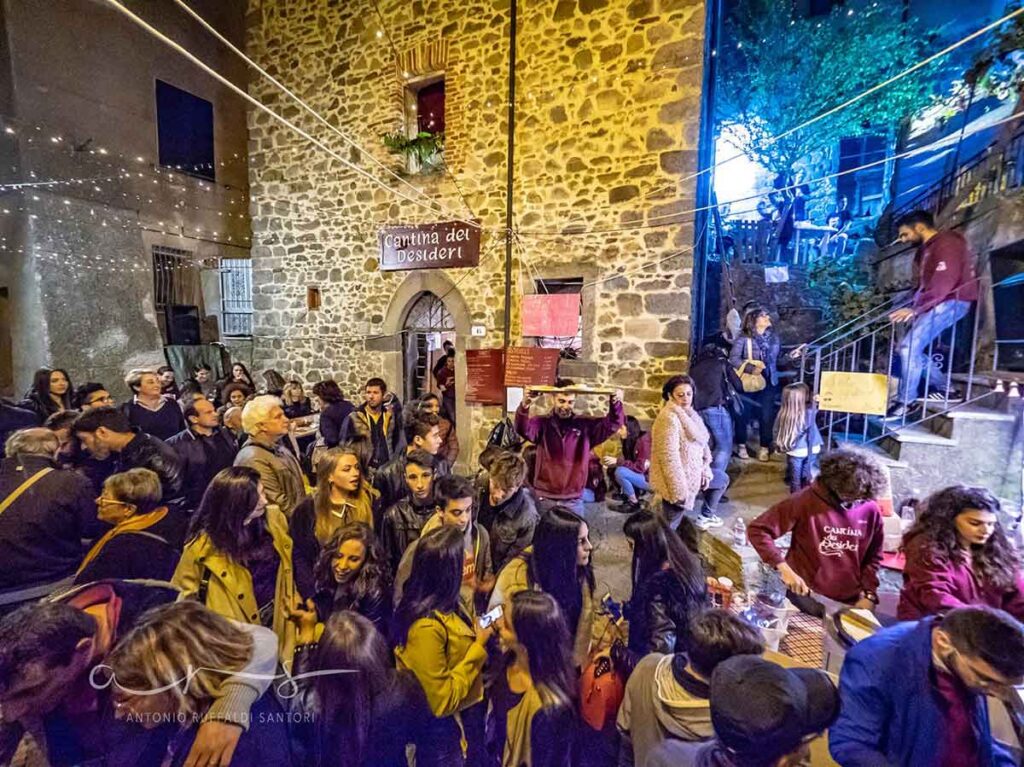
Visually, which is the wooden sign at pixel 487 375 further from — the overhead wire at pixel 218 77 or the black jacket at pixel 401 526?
the black jacket at pixel 401 526

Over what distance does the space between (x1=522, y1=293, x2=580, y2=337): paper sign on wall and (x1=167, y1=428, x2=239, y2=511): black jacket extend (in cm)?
340

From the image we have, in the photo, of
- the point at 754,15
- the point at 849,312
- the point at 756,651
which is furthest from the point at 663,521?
the point at 754,15

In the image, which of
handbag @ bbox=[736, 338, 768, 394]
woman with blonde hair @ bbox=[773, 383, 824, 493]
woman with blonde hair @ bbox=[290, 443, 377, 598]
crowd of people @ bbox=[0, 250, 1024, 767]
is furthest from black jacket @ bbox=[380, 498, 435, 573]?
handbag @ bbox=[736, 338, 768, 394]

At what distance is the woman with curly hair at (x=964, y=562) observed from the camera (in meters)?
1.91

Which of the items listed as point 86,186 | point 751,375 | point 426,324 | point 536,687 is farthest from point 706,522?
point 86,186

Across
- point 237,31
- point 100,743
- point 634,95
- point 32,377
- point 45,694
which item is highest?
point 237,31

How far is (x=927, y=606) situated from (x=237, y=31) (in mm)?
10107

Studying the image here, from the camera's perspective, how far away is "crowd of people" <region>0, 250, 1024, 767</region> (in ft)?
4.47

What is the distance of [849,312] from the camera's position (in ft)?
23.8

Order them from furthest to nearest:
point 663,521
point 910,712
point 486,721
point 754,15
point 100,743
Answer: point 754,15 < point 663,521 < point 486,721 < point 100,743 < point 910,712

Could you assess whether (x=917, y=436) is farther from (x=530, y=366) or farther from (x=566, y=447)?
(x=530, y=366)

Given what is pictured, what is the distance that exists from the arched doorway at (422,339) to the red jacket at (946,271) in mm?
5009

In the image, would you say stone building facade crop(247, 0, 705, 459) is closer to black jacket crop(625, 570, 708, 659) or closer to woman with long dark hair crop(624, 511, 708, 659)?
woman with long dark hair crop(624, 511, 708, 659)

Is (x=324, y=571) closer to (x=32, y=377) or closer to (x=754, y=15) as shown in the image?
(x=32, y=377)
